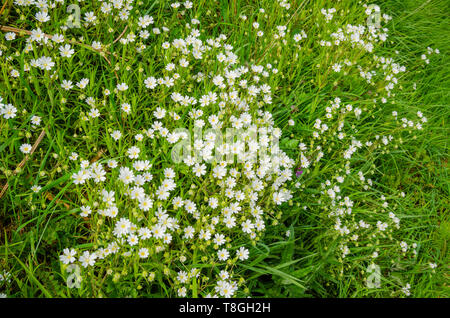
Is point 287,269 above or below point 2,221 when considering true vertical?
below

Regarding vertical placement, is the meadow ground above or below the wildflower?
above

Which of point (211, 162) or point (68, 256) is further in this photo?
point (211, 162)

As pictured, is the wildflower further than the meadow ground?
No

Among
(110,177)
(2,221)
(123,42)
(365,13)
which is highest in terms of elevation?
(365,13)

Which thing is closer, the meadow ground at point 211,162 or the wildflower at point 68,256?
the wildflower at point 68,256

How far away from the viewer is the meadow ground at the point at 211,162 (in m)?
1.97

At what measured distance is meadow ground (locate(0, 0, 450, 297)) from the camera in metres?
1.97

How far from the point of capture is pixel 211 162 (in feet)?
7.47

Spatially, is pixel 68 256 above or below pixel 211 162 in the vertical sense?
below

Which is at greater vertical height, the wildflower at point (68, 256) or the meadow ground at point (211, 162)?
the meadow ground at point (211, 162)
